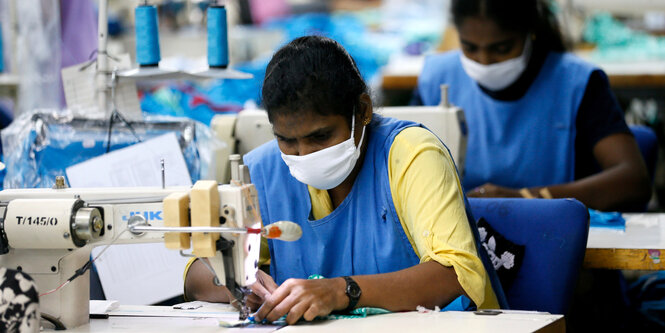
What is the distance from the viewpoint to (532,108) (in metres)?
3.21

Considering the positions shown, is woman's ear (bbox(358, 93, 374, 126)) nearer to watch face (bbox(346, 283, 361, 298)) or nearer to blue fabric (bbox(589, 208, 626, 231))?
watch face (bbox(346, 283, 361, 298))

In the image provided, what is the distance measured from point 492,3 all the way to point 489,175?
2.13 feet

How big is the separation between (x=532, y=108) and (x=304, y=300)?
183 cm

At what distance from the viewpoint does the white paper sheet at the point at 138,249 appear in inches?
93.6

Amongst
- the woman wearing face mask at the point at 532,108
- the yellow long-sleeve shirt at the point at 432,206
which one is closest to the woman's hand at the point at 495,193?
the woman wearing face mask at the point at 532,108

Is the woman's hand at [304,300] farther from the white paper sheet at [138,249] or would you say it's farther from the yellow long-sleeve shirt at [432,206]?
the white paper sheet at [138,249]

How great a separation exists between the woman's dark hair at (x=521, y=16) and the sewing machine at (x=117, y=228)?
5.28 feet

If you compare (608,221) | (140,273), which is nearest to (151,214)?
(140,273)

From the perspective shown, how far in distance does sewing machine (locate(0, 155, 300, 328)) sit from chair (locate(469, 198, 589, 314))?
752mm

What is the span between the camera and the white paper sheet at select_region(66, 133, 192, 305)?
2.38m

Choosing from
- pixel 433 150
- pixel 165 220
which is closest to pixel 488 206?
pixel 433 150

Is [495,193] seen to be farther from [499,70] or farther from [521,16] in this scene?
[521,16]

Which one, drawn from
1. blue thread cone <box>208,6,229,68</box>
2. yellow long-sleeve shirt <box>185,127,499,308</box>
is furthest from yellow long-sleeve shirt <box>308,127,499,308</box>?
blue thread cone <box>208,6,229,68</box>

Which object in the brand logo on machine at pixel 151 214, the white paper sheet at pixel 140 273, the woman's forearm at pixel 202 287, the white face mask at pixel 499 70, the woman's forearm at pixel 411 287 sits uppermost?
the white face mask at pixel 499 70
